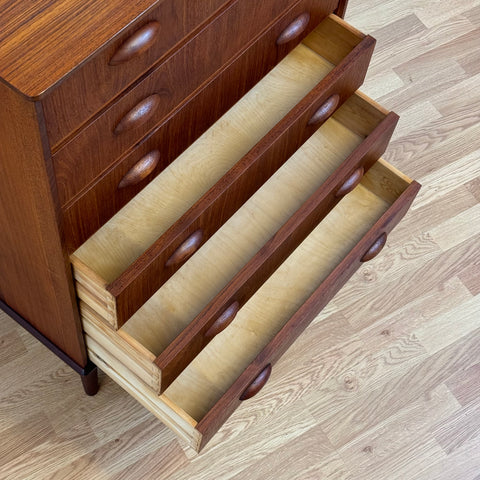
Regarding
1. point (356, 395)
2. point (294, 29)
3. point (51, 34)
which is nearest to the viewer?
point (51, 34)

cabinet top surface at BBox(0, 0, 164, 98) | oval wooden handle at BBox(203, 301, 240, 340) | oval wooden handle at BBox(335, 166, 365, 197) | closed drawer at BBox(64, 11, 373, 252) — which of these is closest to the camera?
cabinet top surface at BBox(0, 0, 164, 98)

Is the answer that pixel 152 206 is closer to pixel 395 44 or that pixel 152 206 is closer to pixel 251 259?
pixel 251 259

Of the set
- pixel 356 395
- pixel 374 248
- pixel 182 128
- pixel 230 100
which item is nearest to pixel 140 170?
pixel 182 128

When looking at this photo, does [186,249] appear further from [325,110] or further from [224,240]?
[325,110]

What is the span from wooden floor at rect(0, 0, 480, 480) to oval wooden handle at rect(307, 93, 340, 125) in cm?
45

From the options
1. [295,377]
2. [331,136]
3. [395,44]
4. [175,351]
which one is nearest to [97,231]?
[175,351]

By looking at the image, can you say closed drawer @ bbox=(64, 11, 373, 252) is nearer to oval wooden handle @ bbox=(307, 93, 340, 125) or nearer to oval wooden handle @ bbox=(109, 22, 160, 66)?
oval wooden handle @ bbox=(307, 93, 340, 125)

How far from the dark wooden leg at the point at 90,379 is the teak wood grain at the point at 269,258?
269 mm

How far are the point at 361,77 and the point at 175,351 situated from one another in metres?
0.51

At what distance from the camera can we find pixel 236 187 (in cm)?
115

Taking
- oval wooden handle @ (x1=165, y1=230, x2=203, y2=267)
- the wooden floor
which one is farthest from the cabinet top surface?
the wooden floor

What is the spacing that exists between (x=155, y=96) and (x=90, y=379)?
58 centimetres

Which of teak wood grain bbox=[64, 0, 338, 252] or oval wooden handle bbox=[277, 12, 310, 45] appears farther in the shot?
oval wooden handle bbox=[277, 12, 310, 45]

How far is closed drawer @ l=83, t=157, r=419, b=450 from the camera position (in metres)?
1.18
